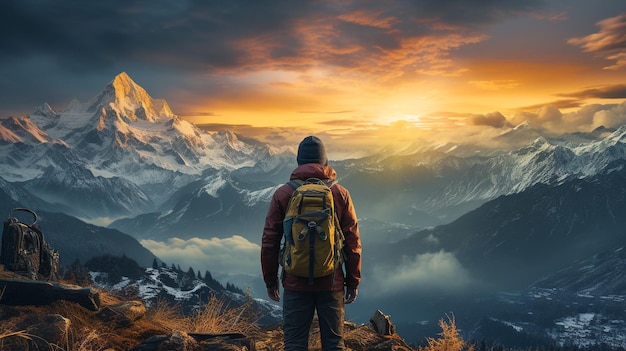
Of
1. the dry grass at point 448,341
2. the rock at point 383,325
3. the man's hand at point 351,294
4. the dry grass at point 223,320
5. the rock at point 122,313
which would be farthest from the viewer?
the rock at point 383,325

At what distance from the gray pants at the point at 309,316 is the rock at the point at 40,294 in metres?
6.14

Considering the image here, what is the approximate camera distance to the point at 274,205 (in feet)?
31.3

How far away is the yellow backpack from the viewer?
8.99m

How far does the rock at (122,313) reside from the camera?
12.5 metres

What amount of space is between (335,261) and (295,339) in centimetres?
184

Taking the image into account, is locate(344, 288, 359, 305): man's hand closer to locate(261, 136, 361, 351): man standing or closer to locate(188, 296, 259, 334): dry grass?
locate(261, 136, 361, 351): man standing

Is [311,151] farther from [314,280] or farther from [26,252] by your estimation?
[26,252]

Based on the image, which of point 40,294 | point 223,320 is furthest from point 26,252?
point 223,320

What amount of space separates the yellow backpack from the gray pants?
0.62 meters

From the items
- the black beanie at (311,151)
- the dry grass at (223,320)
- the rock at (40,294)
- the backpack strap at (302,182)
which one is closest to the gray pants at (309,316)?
the backpack strap at (302,182)

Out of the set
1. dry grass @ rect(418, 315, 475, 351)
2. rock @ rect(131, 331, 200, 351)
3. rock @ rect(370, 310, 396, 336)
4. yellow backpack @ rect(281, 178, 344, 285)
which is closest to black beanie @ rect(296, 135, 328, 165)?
yellow backpack @ rect(281, 178, 344, 285)

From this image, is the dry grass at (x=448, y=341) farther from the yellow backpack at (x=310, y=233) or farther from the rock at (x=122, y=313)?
the rock at (x=122, y=313)

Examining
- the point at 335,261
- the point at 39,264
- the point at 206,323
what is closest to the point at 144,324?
the point at 206,323

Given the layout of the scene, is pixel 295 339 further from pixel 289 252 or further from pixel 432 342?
pixel 432 342
